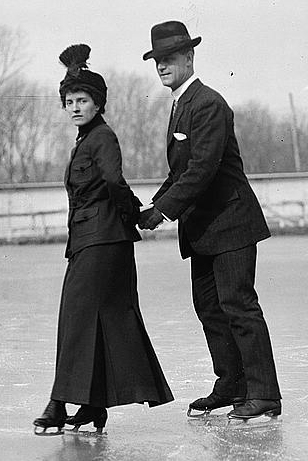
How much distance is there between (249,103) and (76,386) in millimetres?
22750

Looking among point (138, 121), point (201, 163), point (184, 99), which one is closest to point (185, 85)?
point (184, 99)

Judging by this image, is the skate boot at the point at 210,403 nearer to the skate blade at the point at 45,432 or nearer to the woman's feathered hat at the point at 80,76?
the skate blade at the point at 45,432

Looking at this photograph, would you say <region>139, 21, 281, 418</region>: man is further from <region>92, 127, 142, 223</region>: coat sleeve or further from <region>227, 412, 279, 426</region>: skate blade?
<region>92, 127, 142, 223</region>: coat sleeve

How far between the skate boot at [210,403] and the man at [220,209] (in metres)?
0.09

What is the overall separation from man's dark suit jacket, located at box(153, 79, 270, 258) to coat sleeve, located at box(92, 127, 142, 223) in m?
0.14

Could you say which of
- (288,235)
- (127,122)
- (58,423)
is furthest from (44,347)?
(127,122)

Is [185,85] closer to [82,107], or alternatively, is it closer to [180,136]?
[180,136]

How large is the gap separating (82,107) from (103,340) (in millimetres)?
849

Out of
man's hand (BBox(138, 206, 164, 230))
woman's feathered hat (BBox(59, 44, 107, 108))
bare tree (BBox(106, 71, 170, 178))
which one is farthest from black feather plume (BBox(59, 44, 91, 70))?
bare tree (BBox(106, 71, 170, 178))

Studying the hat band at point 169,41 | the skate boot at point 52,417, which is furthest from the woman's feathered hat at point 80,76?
the skate boot at point 52,417

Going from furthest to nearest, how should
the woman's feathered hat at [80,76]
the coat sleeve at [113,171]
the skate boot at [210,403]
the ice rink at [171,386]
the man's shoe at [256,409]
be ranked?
the skate boot at [210,403] < the man's shoe at [256,409] < the woman's feathered hat at [80,76] < the coat sleeve at [113,171] < the ice rink at [171,386]

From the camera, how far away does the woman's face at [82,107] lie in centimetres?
436

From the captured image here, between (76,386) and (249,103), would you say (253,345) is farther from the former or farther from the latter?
(249,103)

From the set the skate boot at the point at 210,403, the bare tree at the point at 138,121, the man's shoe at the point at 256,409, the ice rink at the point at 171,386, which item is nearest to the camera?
the ice rink at the point at 171,386
